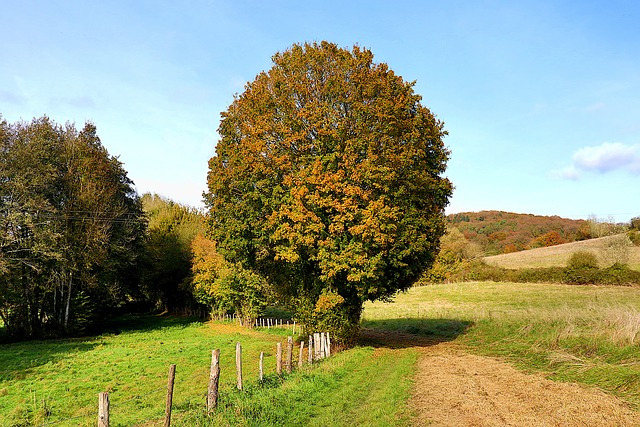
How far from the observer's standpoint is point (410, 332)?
3591cm

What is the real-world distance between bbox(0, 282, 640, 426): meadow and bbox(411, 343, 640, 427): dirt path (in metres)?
0.70

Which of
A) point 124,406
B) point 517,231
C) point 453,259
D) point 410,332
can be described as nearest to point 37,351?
point 124,406

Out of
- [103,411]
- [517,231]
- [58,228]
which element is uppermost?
[517,231]

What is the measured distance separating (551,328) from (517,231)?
107 m

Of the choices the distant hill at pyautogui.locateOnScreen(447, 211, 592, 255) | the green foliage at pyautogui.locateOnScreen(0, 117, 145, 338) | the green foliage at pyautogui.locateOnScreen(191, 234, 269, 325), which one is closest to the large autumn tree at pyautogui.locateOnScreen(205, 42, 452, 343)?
the green foliage at pyautogui.locateOnScreen(191, 234, 269, 325)

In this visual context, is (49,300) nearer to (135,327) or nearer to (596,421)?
(135,327)

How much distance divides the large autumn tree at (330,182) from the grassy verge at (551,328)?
7507 mm

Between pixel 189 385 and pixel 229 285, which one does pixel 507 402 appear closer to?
pixel 189 385

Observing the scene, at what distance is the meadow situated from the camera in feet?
39.0

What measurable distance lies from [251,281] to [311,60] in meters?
24.6

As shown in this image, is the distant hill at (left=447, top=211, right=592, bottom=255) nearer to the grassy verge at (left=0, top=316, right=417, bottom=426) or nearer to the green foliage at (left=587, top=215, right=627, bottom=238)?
the green foliage at (left=587, top=215, right=627, bottom=238)

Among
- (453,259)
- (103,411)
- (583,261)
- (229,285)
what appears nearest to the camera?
(103,411)

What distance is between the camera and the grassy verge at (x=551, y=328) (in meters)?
15.0

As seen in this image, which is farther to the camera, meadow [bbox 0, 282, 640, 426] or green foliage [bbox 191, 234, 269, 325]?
green foliage [bbox 191, 234, 269, 325]
